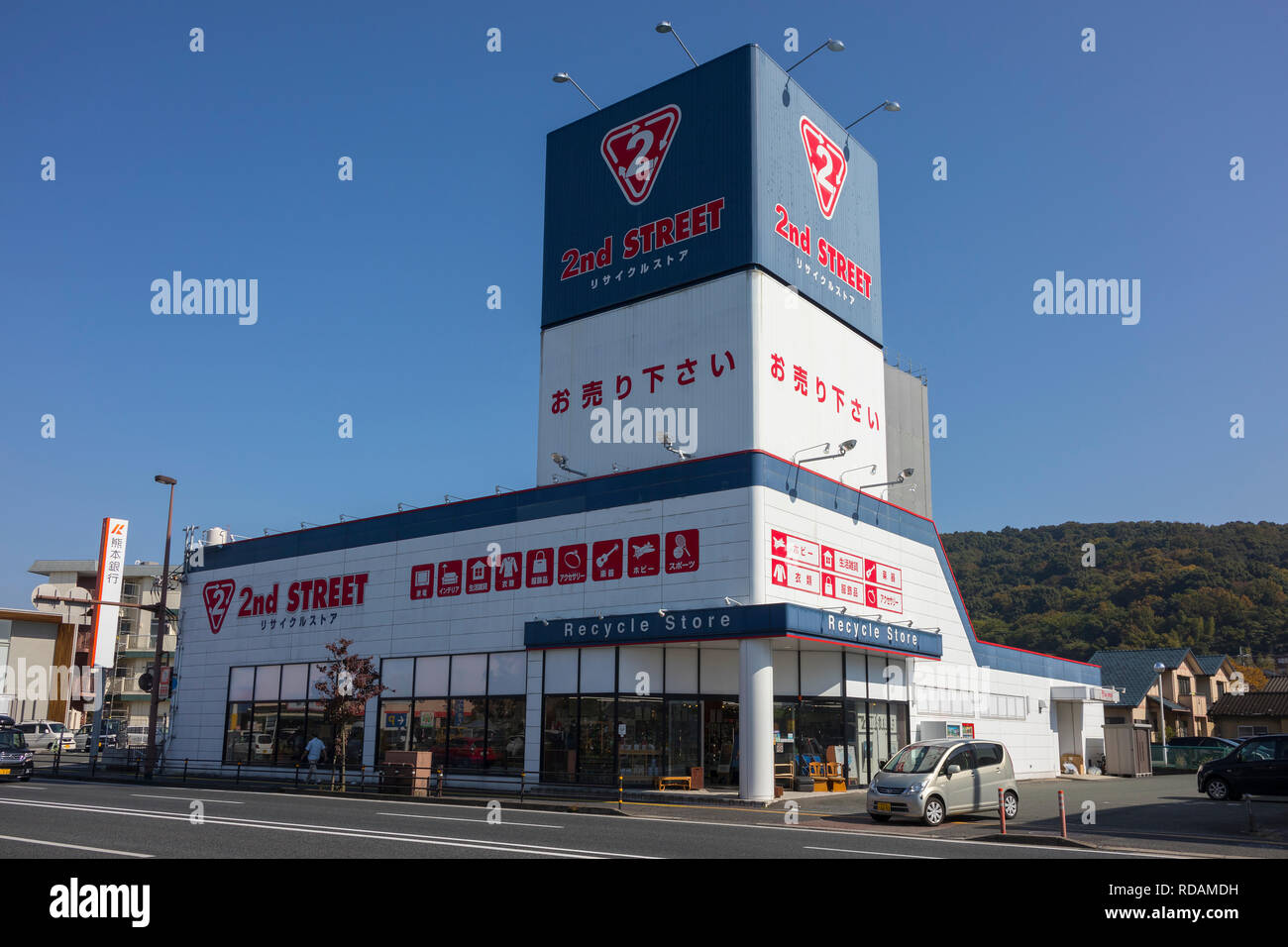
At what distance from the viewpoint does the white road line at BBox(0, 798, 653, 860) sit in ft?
47.2

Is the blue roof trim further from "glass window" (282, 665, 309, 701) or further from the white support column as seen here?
the white support column

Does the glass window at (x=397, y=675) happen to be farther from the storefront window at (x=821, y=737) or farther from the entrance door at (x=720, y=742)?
the storefront window at (x=821, y=737)

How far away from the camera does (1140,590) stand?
4193 inches

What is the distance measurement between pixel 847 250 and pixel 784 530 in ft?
50.9

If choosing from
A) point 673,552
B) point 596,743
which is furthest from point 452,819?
point 673,552

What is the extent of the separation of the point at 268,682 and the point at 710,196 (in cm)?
2651

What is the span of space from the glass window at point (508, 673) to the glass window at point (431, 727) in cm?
251

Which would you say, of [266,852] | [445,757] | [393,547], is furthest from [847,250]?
[266,852]

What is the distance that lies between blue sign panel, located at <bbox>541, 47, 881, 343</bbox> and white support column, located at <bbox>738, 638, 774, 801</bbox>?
1388 centimetres

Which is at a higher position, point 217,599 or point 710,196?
point 710,196

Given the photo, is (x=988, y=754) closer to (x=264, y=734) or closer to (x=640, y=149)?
(x=640, y=149)

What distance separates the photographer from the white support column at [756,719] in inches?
1089

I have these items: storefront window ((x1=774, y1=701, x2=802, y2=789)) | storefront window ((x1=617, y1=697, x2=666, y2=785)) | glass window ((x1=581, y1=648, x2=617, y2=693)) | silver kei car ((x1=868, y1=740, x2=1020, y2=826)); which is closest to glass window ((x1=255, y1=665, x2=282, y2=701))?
glass window ((x1=581, y1=648, x2=617, y2=693))
